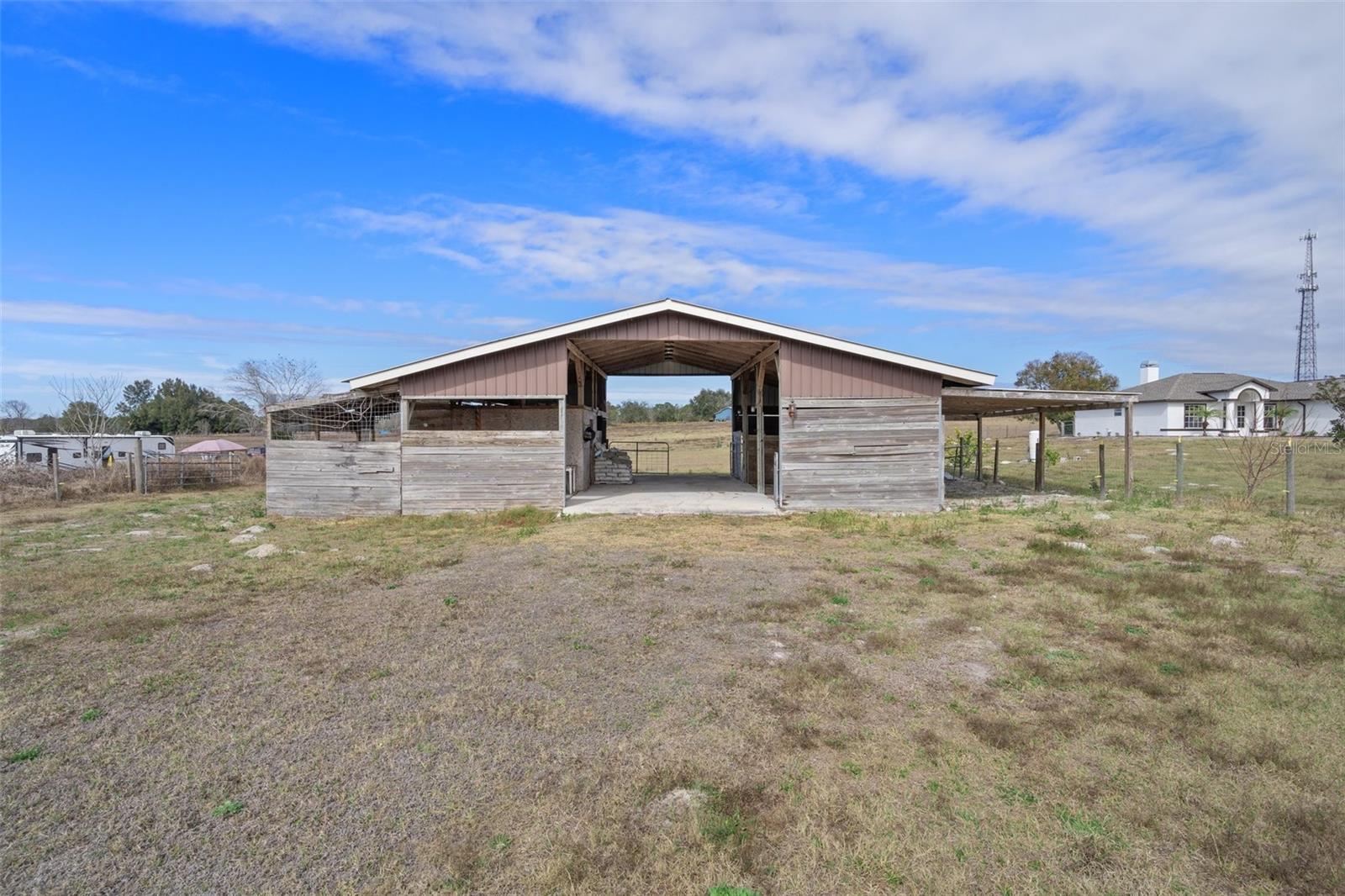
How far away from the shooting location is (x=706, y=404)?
80750 millimetres

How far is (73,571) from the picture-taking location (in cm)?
903

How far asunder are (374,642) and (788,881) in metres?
4.45

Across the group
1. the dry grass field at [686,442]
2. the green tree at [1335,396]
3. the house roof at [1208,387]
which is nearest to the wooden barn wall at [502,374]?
the dry grass field at [686,442]

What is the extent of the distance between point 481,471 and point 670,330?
5.09 metres

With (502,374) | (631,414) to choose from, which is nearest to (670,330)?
(502,374)

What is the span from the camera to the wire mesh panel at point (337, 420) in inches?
613

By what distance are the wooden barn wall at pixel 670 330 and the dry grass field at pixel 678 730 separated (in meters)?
7.01

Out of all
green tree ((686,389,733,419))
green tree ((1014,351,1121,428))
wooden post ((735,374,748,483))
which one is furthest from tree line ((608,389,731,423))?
wooden post ((735,374,748,483))

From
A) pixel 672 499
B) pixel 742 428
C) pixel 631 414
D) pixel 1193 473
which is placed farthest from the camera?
pixel 631 414

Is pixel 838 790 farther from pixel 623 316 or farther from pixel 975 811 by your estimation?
pixel 623 316

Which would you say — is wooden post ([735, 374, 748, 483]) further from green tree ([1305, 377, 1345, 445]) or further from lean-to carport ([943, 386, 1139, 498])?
green tree ([1305, 377, 1345, 445])

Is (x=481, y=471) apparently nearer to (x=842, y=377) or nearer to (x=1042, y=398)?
(x=842, y=377)

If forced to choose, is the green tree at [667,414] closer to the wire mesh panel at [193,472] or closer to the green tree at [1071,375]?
the green tree at [1071,375]

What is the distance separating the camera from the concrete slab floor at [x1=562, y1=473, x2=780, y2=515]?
50.0 ft
